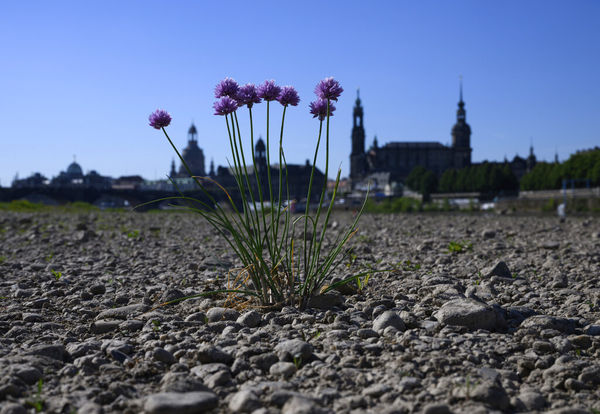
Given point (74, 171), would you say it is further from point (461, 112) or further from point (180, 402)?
point (180, 402)

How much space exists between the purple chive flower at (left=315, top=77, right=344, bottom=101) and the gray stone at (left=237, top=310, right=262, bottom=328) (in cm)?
159

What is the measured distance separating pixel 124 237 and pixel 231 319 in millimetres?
9605

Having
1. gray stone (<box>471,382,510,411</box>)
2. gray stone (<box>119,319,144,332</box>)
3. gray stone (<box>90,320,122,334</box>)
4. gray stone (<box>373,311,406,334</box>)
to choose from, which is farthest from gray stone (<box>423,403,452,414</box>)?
gray stone (<box>90,320,122,334</box>)

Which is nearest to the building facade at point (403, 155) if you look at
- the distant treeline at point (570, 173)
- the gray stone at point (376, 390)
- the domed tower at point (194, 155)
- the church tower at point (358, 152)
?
the church tower at point (358, 152)

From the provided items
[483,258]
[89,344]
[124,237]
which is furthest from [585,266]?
[124,237]

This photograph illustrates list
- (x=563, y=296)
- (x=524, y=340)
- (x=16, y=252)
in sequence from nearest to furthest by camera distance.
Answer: (x=524, y=340)
(x=563, y=296)
(x=16, y=252)

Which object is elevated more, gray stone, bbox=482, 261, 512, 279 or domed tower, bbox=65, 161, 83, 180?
domed tower, bbox=65, 161, 83, 180

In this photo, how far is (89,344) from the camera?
3219 millimetres

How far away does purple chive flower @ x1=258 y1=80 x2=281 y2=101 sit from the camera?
3793 mm

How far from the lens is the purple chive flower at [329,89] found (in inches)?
151

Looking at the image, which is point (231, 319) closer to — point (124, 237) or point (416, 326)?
point (416, 326)

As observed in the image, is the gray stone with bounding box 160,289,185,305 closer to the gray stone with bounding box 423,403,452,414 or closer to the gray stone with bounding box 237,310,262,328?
the gray stone with bounding box 237,310,262,328

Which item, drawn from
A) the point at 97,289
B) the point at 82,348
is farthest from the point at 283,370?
the point at 97,289

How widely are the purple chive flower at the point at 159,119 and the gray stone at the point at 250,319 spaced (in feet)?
4.64
